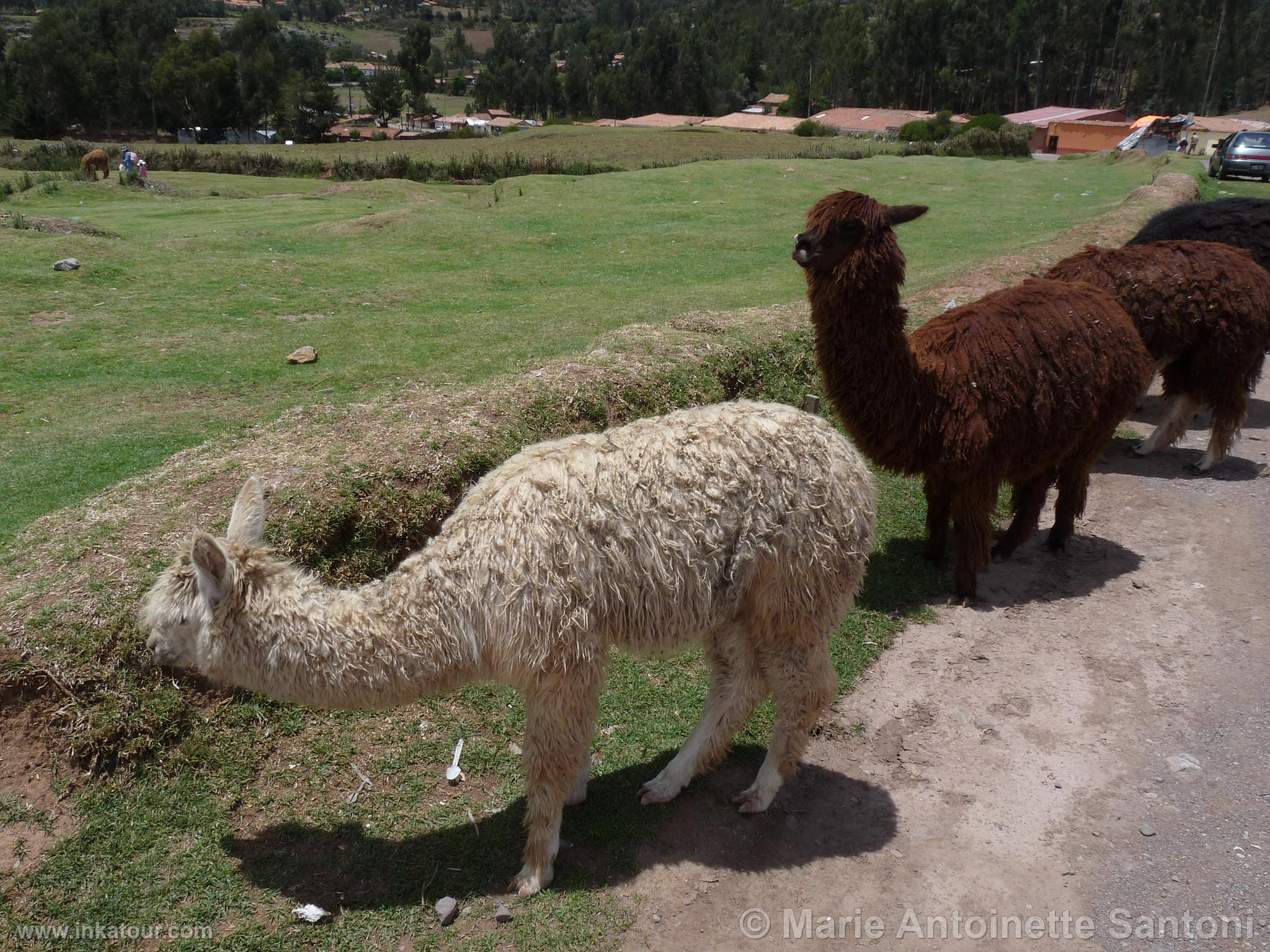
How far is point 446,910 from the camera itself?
12.8 feet

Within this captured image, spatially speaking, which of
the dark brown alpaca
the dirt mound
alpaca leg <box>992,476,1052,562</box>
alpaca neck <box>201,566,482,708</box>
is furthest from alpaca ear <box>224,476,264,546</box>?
the dirt mound

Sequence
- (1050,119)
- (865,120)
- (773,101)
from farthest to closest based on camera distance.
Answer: (773,101)
(865,120)
(1050,119)

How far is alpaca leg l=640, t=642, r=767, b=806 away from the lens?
4.51 meters

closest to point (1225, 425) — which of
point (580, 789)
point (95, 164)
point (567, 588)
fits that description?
point (580, 789)

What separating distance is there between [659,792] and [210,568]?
98.2 inches

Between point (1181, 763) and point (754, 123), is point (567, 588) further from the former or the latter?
point (754, 123)

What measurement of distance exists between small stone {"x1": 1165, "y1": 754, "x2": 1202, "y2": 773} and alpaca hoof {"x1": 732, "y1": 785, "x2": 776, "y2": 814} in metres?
2.32

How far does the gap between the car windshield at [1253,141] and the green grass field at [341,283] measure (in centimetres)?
930

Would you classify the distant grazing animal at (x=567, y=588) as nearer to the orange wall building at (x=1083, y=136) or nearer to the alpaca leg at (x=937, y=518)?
the alpaca leg at (x=937, y=518)

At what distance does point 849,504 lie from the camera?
14.1 feet

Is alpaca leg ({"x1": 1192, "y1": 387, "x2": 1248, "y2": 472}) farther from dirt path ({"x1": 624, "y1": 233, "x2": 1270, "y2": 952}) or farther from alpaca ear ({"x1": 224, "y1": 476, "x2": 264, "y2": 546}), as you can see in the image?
alpaca ear ({"x1": 224, "y1": 476, "x2": 264, "y2": 546})

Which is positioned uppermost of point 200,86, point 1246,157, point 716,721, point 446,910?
point 200,86

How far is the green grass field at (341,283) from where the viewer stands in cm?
835

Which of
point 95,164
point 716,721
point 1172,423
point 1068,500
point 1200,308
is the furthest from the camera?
point 95,164
